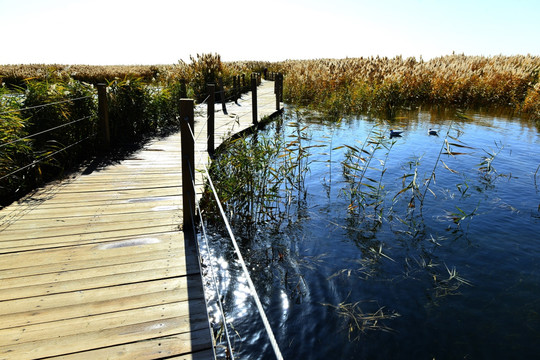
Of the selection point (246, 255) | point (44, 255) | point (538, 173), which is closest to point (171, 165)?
point (246, 255)

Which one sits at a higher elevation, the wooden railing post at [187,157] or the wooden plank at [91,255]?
the wooden railing post at [187,157]

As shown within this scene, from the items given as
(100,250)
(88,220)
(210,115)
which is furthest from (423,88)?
(100,250)

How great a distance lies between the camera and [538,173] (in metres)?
6.98

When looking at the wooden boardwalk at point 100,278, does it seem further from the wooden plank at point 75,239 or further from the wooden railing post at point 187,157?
the wooden railing post at point 187,157

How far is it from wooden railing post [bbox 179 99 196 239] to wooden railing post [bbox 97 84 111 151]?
3609mm

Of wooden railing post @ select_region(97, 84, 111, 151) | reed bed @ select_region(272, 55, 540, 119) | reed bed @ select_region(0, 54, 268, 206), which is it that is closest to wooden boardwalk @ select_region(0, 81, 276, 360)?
reed bed @ select_region(0, 54, 268, 206)

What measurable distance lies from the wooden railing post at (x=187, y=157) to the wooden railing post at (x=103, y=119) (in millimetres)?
3609

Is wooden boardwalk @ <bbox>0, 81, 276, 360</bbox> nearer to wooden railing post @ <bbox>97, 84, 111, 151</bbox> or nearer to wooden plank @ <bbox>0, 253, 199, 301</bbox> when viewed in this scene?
wooden plank @ <bbox>0, 253, 199, 301</bbox>

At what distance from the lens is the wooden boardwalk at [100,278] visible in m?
2.28

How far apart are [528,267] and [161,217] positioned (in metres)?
4.39

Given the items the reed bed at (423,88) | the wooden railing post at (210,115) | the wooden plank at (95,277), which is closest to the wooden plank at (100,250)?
the wooden plank at (95,277)

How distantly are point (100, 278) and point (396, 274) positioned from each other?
3.10m

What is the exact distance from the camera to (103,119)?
6.58 meters

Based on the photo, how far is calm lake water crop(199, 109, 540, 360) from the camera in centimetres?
308
